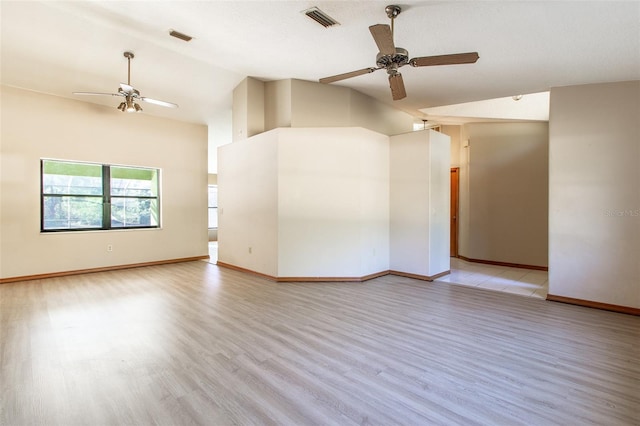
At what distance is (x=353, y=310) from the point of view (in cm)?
363

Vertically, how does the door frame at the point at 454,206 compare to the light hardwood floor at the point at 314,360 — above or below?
above

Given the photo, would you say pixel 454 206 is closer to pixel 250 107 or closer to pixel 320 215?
pixel 320 215

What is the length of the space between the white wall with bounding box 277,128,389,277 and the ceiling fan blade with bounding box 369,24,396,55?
7.08 feet

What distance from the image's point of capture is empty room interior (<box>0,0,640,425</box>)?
2.14m

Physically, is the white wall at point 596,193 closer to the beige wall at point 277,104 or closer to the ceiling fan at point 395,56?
the ceiling fan at point 395,56

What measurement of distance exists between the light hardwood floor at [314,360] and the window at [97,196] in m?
1.90

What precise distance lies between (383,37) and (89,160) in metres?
5.85

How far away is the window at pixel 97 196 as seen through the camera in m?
5.44

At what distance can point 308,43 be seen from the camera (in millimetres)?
3826

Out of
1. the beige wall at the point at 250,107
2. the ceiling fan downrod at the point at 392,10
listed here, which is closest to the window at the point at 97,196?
the beige wall at the point at 250,107

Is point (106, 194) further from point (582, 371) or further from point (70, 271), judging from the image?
point (582, 371)

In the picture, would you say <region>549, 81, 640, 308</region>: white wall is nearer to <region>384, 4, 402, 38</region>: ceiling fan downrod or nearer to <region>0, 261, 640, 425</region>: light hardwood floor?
<region>0, 261, 640, 425</region>: light hardwood floor

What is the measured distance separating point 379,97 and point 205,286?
15.0 feet

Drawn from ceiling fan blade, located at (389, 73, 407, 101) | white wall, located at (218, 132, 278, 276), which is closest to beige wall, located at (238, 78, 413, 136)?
white wall, located at (218, 132, 278, 276)
